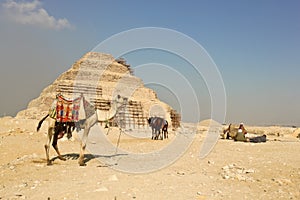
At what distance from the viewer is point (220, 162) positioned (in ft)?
33.9

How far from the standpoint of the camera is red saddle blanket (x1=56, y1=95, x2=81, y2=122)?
9312 mm

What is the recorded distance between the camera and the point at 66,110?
9.38m

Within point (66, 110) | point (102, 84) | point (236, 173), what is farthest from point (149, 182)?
point (102, 84)

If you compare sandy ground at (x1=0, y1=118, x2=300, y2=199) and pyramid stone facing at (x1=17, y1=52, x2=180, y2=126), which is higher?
pyramid stone facing at (x1=17, y1=52, x2=180, y2=126)

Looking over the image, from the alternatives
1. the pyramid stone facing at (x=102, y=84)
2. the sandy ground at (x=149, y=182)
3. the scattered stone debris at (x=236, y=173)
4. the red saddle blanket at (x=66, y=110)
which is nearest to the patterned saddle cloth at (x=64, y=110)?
the red saddle blanket at (x=66, y=110)

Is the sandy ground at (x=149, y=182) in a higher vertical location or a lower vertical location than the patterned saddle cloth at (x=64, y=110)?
A: lower

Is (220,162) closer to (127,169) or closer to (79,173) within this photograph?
(127,169)

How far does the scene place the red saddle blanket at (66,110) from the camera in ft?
30.6

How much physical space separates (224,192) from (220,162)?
4231 millimetres

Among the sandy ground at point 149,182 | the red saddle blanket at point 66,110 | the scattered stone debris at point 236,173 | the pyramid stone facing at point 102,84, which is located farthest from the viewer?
the pyramid stone facing at point 102,84

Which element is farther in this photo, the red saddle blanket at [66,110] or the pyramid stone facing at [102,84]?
the pyramid stone facing at [102,84]

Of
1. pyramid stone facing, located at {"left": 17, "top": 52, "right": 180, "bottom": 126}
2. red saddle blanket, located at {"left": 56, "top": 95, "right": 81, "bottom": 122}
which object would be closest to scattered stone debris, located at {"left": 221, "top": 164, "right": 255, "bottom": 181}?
red saddle blanket, located at {"left": 56, "top": 95, "right": 81, "bottom": 122}

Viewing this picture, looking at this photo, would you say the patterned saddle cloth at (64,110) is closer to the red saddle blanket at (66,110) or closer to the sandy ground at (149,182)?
the red saddle blanket at (66,110)

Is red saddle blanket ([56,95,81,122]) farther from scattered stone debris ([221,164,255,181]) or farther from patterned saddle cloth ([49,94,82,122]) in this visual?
scattered stone debris ([221,164,255,181])
